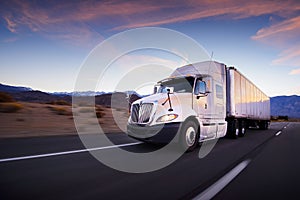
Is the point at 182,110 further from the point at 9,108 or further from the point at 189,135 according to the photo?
the point at 9,108

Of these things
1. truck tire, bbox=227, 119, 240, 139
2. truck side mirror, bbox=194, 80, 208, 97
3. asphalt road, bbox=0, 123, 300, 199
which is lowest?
asphalt road, bbox=0, 123, 300, 199

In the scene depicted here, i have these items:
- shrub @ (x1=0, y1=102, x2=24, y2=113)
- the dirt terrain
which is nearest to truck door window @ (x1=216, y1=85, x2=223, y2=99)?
the dirt terrain

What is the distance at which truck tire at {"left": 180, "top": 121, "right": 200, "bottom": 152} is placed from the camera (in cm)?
739

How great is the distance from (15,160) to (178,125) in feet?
14.4

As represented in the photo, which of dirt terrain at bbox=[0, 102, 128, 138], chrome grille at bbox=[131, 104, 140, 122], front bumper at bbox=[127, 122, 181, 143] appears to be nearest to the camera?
front bumper at bbox=[127, 122, 181, 143]

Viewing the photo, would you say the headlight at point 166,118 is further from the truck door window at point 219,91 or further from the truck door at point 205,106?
the truck door window at point 219,91

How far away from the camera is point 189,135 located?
7664 mm

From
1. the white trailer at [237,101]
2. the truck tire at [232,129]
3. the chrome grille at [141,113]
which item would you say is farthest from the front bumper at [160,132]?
the truck tire at [232,129]

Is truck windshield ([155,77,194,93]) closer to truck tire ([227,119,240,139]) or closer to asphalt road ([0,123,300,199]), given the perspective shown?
asphalt road ([0,123,300,199])

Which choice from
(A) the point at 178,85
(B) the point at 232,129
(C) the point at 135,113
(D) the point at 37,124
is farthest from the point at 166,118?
(D) the point at 37,124

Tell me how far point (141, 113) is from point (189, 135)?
5.58 ft

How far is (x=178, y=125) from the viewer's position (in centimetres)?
716

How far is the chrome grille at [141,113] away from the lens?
7.45m

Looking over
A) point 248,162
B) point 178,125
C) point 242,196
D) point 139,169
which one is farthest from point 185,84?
point 242,196
